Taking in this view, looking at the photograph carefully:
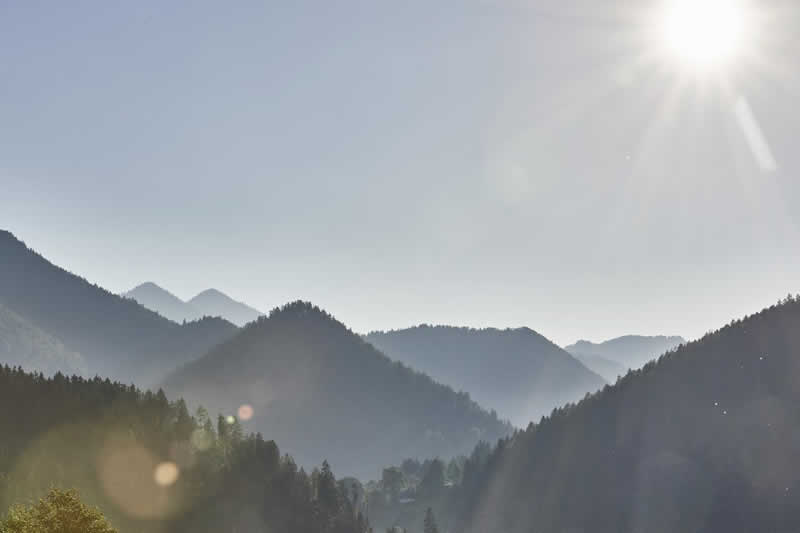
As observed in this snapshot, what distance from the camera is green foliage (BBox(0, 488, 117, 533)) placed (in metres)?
Result: 33.0

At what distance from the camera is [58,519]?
109 feet

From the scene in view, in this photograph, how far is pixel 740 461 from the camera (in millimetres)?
165875

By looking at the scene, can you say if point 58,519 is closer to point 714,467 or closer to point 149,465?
point 149,465

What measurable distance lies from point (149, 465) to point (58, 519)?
4245 inches

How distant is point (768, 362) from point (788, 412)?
73.1 ft

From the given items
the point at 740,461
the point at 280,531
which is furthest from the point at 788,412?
the point at 280,531

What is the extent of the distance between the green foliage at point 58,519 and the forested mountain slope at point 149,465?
83.0 m

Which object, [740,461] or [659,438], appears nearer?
[740,461]

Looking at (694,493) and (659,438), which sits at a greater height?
(659,438)

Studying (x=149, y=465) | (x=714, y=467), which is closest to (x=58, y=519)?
(x=149, y=465)

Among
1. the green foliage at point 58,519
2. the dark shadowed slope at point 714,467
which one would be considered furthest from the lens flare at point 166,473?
the dark shadowed slope at point 714,467

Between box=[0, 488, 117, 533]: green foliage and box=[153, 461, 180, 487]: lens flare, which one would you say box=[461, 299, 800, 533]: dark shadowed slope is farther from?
box=[0, 488, 117, 533]: green foliage

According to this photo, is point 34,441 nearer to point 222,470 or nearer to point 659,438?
point 222,470

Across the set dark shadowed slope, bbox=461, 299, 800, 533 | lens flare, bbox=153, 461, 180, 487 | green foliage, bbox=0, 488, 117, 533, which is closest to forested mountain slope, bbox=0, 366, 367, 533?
lens flare, bbox=153, 461, 180, 487
